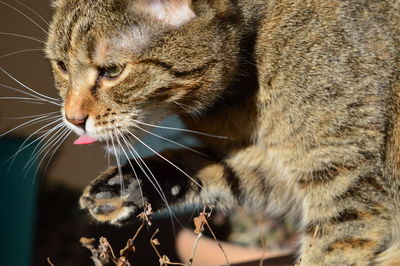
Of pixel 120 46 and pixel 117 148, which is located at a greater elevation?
pixel 120 46

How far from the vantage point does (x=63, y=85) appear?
1.46 meters

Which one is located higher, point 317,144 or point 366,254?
point 317,144

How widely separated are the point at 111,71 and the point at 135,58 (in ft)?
0.19

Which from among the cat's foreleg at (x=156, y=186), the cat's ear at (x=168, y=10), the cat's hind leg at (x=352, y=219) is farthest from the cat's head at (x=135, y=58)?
the cat's hind leg at (x=352, y=219)

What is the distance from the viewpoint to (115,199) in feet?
5.08

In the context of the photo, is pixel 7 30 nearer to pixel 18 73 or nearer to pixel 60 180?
pixel 18 73

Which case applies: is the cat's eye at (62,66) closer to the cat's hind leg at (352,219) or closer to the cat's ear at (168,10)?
the cat's ear at (168,10)

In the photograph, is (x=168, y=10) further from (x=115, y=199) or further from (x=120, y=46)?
(x=115, y=199)

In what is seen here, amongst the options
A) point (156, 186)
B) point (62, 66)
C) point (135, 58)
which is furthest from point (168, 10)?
point (156, 186)

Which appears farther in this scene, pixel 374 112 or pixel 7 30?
pixel 7 30

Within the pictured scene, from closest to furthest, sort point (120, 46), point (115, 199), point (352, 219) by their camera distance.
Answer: point (120, 46) < point (352, 219) < point (115, 199)

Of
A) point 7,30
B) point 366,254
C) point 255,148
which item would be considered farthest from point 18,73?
point 366,254

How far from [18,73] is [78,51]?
30.2 inches

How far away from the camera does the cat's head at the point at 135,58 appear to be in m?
1.32
